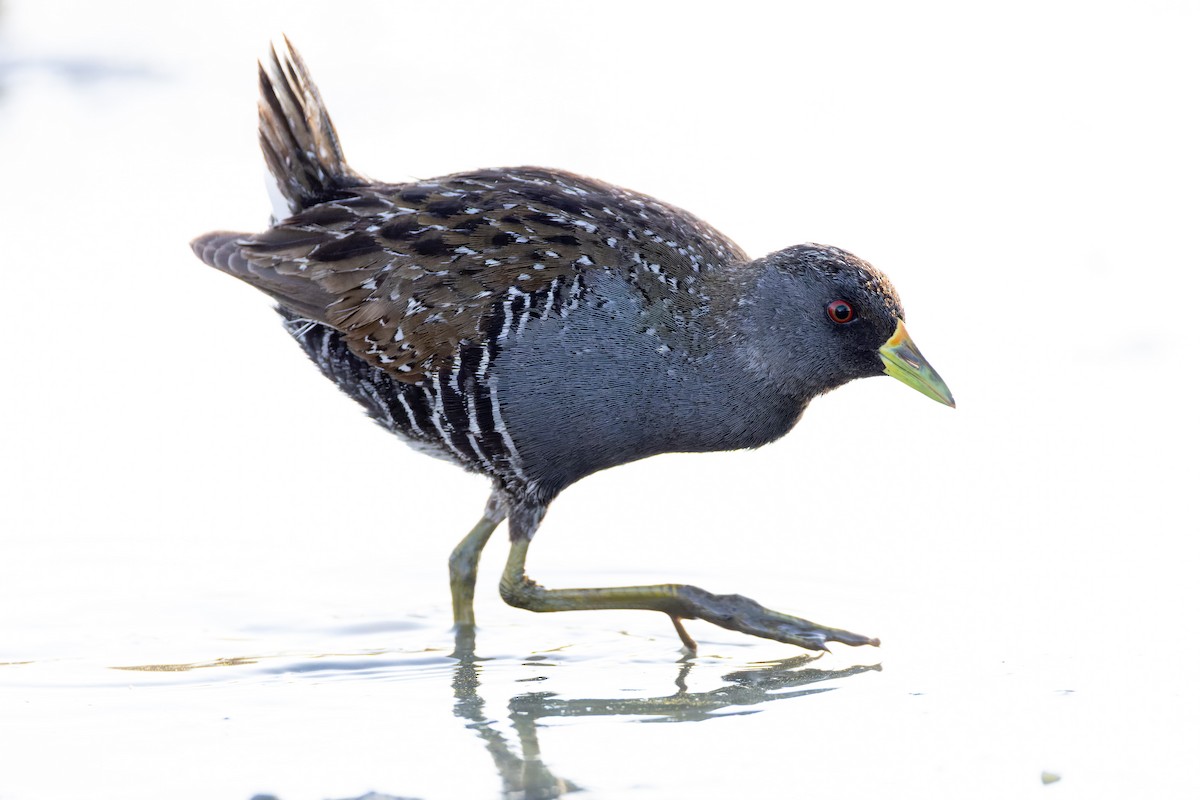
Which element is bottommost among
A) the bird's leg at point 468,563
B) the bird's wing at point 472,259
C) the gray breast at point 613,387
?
the bird's leg at point 468,563

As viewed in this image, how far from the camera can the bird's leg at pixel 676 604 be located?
527 cm

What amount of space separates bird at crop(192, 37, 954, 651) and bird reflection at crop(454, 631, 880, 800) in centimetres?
21

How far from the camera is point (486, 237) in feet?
17.9

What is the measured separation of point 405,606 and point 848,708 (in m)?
2.33

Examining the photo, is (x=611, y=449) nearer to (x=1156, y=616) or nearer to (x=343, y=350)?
(x=343, y=350)

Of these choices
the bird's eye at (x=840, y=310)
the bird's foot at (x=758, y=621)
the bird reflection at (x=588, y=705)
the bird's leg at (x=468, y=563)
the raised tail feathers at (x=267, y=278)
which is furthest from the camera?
the bird's leg at (x=468, y=563)

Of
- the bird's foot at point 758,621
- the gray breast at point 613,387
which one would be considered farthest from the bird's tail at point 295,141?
the bird's foot at point 758,621

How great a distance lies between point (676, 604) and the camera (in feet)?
17.8

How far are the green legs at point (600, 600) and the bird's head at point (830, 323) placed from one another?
859 mm

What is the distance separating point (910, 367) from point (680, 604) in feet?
3.99

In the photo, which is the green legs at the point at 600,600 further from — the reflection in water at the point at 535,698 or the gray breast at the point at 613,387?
the gray breast at the point at 613,387

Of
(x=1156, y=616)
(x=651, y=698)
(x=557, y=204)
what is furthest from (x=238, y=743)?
(x=1156, y=616)

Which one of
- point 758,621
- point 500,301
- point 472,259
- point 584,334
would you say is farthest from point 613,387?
point 758,621

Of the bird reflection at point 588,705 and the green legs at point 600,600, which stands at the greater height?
the green legs at point 600,600
